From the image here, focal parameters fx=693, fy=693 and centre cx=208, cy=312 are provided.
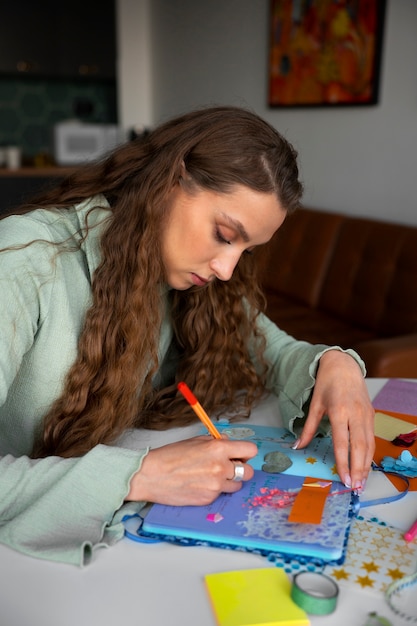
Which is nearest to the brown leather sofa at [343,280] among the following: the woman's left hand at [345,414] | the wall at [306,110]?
the wall at [306,110]

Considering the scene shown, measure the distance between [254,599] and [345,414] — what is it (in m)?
0.40

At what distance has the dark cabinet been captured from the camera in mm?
4578

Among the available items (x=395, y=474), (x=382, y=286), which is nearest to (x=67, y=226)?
(x=395, y=474)

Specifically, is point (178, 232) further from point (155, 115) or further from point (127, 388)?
point (155, 115)

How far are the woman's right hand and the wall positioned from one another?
2395mm

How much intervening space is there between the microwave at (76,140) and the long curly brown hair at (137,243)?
372 centimetres

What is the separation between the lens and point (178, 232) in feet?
3.68

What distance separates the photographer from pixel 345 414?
42.4 inches

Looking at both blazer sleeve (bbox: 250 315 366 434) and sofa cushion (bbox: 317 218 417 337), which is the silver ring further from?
sofa cushion (bbox: 317 218 417 337)

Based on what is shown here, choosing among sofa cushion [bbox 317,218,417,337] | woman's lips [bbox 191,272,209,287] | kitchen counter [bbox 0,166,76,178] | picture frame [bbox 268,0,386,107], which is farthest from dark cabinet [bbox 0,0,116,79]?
woman's lips [bbox 191,272,209,287]

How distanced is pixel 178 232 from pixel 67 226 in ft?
0.62

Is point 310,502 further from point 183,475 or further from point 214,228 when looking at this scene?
point 214,228

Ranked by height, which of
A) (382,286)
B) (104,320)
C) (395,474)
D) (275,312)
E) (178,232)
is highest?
→ (178,232)

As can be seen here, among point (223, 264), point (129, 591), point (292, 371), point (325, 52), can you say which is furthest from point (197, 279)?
point (325, 52)
